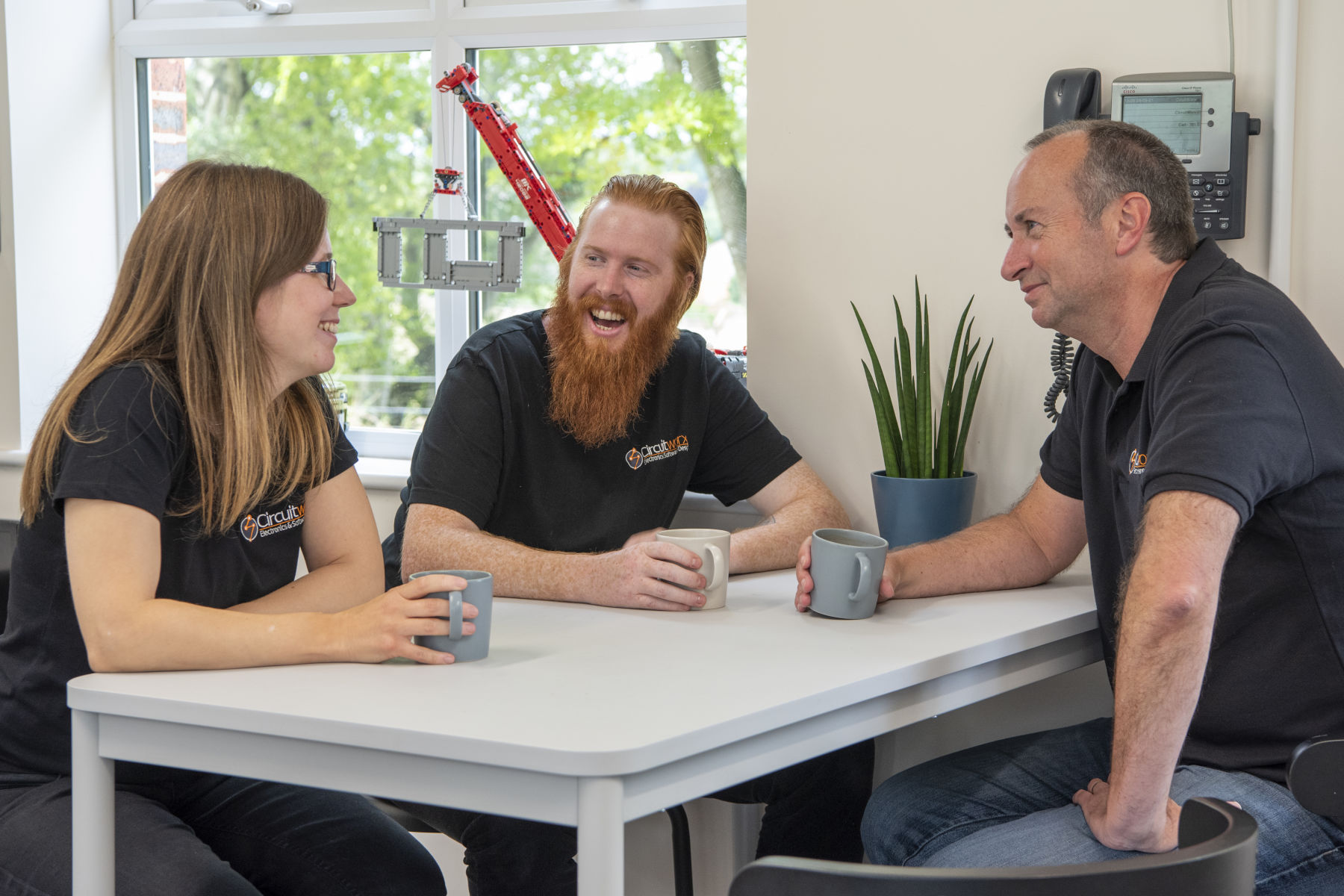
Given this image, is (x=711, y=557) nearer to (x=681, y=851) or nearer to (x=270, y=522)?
(x=270, y=522)

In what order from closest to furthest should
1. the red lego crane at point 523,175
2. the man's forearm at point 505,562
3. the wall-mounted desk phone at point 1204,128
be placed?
the man's forearm at point 505,562 < the wall-mounted desk phone at point 1204,128 < the red lego crane at point 523,175

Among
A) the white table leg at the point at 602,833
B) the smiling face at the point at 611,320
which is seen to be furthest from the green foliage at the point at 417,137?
the white table leg at the point at 602,833

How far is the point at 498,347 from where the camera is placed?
6.79ft

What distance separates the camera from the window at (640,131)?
2.67 meters

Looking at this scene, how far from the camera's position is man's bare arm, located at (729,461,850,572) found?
6.25 ft

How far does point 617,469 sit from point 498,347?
Answer: 284 millimetres

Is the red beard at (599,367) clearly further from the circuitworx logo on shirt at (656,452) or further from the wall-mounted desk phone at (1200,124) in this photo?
the wall-mounted desk phone at (1200,124)

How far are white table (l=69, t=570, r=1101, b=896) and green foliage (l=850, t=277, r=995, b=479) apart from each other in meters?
0.58

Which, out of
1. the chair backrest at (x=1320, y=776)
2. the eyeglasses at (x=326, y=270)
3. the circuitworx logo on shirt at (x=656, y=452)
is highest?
the eyeglasses at (x=326, y=270)

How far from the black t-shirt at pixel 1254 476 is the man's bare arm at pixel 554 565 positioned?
1.91 feet

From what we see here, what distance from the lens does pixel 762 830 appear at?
2008 millimetres

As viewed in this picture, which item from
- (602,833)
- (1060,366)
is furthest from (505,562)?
(1060,366)

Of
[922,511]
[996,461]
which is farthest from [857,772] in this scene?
[996,461]

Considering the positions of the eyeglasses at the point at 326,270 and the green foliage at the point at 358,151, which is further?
the green foliage at the point at 358,151
